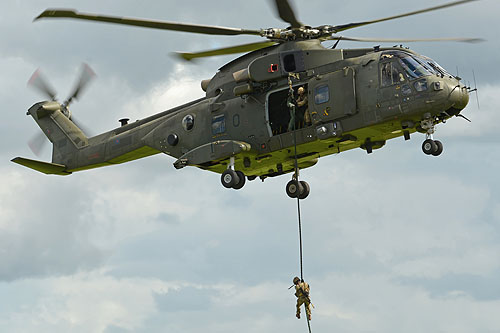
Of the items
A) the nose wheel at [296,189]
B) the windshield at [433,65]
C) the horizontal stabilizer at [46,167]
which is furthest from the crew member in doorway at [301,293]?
the horizontal stabilizer at [46,167]

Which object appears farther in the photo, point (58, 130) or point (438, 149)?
point (58, 130)

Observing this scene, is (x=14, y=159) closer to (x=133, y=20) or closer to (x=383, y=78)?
(x=133, y=20)

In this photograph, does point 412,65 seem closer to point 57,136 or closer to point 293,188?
point 293,188

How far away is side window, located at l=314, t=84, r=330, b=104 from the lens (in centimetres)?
2452

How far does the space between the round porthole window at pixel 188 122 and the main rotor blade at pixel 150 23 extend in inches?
154

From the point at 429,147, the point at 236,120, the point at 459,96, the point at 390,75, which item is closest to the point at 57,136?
the point at 236,120

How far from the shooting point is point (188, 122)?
2745 centimetres

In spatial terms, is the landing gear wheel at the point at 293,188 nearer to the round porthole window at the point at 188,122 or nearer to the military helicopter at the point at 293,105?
the military helicopter at the point at 293,105

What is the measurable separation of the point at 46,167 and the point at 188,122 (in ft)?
21.8

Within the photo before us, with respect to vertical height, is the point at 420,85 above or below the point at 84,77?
below

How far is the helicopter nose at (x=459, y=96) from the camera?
23125 mm

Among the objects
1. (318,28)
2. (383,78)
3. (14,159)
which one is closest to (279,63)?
(318,28)

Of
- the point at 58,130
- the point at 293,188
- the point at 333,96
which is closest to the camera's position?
the point at 333,96

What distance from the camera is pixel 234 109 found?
26.4 m
